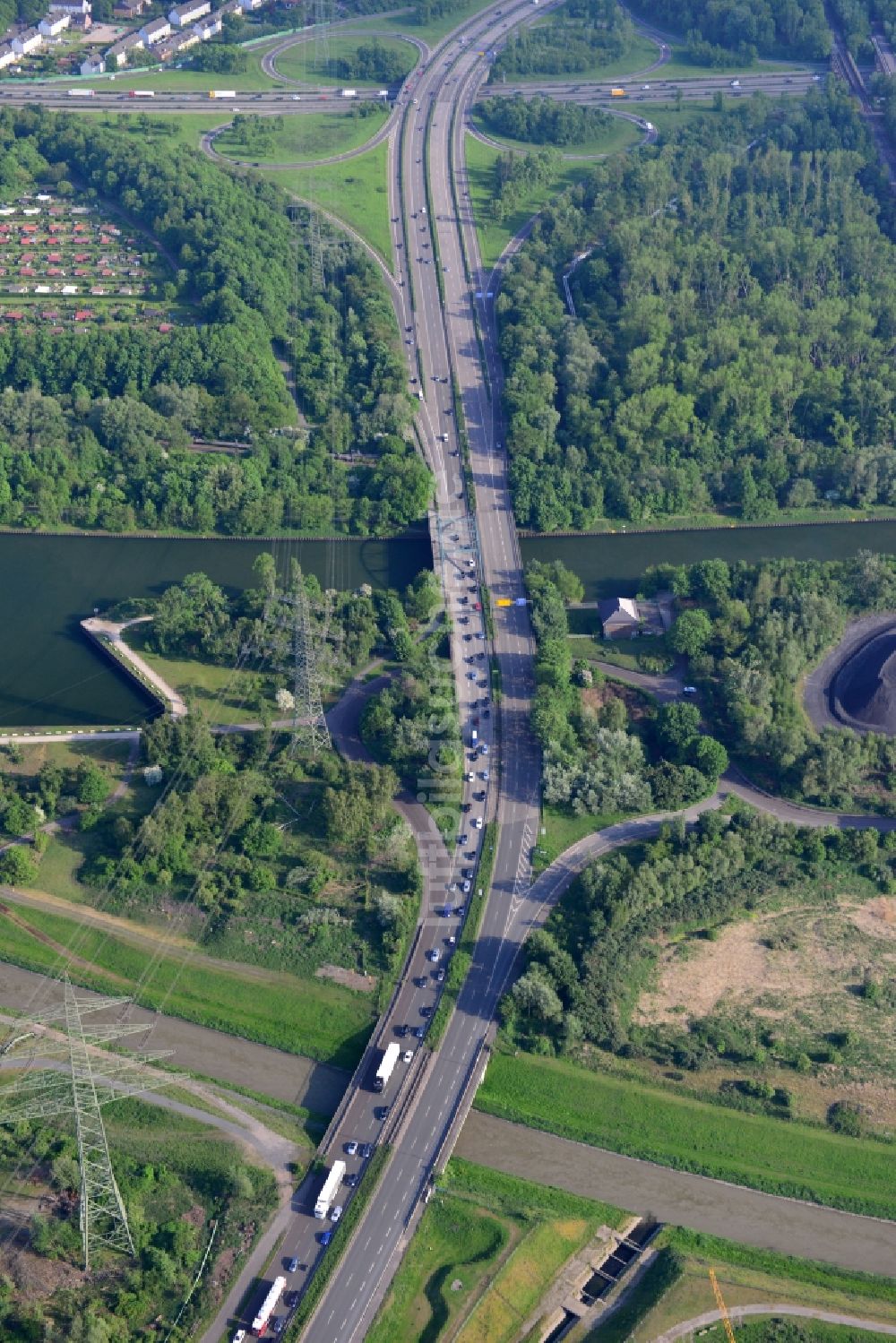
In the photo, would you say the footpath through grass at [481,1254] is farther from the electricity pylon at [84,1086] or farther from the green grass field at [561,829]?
the green grass field at [561,829]

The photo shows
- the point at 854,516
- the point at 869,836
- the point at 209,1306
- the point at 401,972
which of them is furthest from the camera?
the point at 854,516

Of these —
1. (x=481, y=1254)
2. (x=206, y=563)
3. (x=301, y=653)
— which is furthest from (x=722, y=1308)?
(x=206, y=563)

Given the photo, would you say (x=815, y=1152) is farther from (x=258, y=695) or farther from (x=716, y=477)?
(x=716, y=477)

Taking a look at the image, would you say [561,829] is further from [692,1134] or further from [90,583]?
[90,583]

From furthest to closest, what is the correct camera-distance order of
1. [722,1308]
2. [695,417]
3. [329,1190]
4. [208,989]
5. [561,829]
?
1. [695,417]
2. [561,829]
3. [208,989]
4. [329,1190]
5. [722,1308]

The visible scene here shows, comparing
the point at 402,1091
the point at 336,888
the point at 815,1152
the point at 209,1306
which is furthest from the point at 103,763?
the point at 815,1152

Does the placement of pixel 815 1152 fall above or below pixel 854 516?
below

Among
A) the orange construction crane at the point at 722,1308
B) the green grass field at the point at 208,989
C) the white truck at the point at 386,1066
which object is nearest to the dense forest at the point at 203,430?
the green grass field at the point at 208,989
